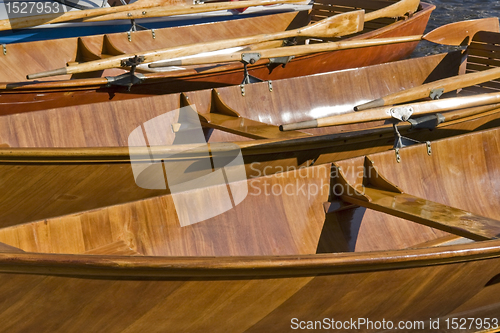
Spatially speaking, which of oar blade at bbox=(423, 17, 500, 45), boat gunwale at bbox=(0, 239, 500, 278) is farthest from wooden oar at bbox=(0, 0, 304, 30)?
boat gunwale at bbox=(0, 239, 500, 278)

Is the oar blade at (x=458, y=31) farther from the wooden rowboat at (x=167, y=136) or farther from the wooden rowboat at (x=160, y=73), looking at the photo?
the wooden rowboat at (x=160, y=73)

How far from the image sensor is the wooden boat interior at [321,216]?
3.02 metres

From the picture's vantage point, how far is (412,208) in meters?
3.28

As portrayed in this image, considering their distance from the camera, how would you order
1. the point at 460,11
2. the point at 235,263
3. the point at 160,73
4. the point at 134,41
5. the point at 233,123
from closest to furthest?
the point at 235,263, the point at 233,123, the point at 160,73, the point at 134,41, the point at 460,11

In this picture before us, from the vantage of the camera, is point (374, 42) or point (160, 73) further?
point (374, 42)

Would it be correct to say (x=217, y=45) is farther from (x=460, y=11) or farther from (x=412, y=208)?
(x=460, y=11)

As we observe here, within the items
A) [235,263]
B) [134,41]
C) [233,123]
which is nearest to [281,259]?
[235,263]

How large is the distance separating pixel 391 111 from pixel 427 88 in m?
0.70

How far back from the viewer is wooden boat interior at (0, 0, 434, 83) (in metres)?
5.54

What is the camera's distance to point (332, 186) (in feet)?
12.1

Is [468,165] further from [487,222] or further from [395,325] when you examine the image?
[395,325]

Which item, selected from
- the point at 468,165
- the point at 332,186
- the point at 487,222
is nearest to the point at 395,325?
the point at 487,222

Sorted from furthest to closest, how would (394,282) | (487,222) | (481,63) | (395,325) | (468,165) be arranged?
1. (481,63)
2. (468,165)
3. (487,222)
4. (395,325)
5. (394,282)

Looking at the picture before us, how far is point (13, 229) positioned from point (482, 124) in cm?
379
